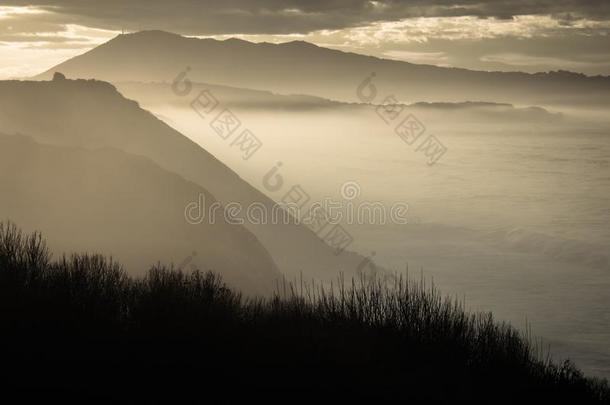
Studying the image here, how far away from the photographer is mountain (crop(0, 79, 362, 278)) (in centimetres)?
10112

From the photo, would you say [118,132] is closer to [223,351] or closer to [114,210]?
[114,210]

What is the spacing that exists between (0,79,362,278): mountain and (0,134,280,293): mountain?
298 centimetres

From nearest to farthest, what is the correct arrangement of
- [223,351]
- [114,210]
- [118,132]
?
1. [223,351]
2. [114,210]
3. [118,132]

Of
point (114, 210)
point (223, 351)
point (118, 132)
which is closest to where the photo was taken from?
point (223, 351)

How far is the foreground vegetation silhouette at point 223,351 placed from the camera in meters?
17.9

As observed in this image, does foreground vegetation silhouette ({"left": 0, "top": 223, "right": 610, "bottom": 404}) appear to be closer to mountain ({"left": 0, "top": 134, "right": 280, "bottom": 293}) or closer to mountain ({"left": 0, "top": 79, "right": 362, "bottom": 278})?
mountain ({"left": 0, "top": 134, "right": 280, "bottom": 293})

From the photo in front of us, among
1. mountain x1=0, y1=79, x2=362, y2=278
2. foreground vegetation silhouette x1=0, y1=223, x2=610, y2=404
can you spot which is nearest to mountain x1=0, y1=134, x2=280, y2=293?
mountain x1=0, y1=79, x2=362, y2=278

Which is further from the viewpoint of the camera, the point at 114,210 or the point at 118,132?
the point at 118,132

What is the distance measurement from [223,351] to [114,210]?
57353 mm

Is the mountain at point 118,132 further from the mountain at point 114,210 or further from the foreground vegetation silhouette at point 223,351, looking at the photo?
the foreground vegetation silhouette at point 223,351

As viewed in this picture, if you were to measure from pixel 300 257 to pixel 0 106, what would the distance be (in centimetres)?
6373

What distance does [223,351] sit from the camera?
1966 centimetres

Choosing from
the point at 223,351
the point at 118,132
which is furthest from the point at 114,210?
the point at 223,351

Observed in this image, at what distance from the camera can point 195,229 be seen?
8300 cm
